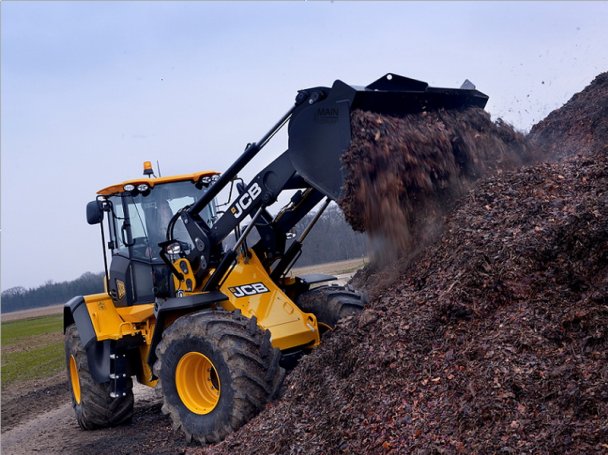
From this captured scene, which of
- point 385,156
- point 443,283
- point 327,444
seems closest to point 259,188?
point 385,156

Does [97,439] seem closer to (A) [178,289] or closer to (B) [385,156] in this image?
(A) [178,289]

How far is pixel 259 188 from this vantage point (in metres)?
7.30

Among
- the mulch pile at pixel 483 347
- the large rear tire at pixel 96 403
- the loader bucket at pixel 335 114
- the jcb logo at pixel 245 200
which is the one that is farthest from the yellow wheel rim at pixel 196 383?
the loader bucket at pixel 335 114

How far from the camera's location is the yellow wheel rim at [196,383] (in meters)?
7.32

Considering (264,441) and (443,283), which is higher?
(443,283)

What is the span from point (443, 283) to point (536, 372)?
58.3 inches

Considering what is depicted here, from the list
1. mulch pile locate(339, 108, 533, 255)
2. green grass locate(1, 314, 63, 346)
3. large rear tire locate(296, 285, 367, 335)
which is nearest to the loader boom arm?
mulch pile locate(339, 108, 533, 255)

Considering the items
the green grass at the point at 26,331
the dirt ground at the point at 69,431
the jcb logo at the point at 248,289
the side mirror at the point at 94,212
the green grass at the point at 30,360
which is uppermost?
the side mirror at the point at 94,212

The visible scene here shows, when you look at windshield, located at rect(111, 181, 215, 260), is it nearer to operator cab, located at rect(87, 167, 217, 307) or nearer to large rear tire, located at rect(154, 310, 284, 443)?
operator cab, located at rect(87, 167, 217, 307)

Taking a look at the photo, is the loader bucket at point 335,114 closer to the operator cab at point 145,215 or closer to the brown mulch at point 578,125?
the operator cab at point 145,215

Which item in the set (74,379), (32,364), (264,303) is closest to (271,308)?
(264,303)

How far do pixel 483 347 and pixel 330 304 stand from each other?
3052 millimetres

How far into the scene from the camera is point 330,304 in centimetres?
802

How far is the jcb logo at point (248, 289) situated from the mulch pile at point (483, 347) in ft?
4.42
